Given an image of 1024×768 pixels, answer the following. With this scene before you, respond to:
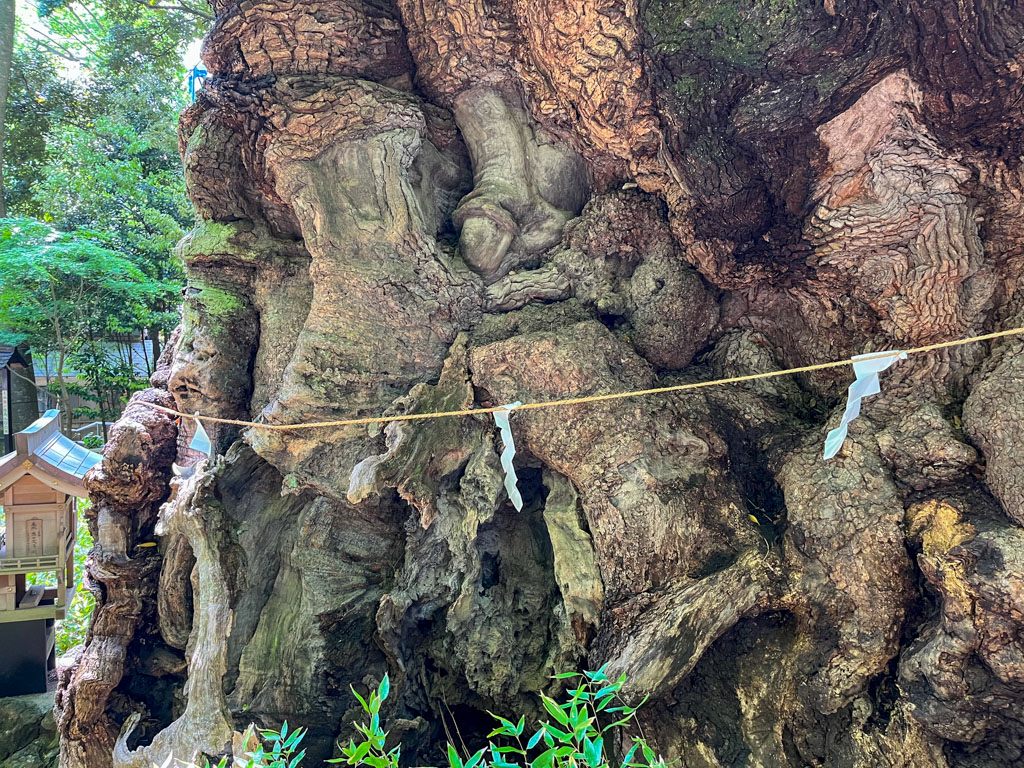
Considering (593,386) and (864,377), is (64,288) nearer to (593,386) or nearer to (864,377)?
(593,386)

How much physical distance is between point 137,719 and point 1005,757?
13.3ft

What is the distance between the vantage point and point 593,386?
3088 mm

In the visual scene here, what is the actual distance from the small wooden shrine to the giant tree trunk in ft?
2.77

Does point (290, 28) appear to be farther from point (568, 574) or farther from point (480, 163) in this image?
→ point (568, 574)

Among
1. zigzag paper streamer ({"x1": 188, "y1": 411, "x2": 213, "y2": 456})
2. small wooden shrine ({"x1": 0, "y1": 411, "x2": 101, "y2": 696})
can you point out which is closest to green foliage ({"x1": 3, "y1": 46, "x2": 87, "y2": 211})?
small wooden shrine ({"x1": 0, "y1": 411, "x2": 101, "y2": 696})

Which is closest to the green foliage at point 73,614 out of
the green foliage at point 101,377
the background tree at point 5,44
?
the green foliage at point 101,377

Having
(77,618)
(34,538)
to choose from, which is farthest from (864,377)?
(77,618)

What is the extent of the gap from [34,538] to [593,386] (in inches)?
161

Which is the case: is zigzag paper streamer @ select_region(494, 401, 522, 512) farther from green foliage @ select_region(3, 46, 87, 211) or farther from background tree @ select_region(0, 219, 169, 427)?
green foliage @ select_region(3, 46, 87, 211)

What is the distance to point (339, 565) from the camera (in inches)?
138

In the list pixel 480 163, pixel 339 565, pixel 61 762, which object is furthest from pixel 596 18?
pixel 61 762

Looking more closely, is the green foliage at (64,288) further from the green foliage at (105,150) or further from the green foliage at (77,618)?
the green foliage at (77,618)

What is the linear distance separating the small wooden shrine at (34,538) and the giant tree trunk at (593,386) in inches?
33.2

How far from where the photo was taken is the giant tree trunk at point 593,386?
8.41ft
